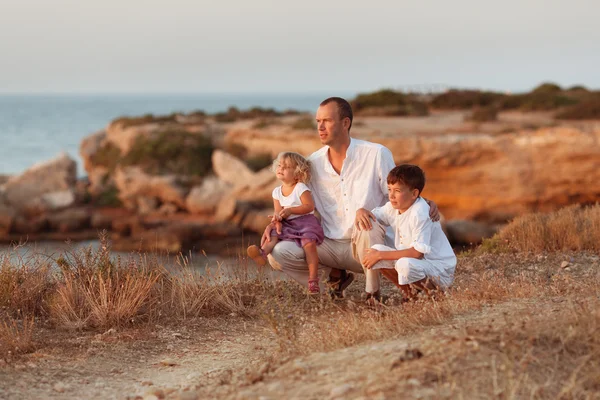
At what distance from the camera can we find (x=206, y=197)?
84.2 feet

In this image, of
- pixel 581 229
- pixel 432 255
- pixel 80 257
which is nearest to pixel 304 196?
pixel 432 255

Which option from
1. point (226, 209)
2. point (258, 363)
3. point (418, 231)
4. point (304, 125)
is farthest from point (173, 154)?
point (258, 363)

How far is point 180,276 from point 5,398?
241cm

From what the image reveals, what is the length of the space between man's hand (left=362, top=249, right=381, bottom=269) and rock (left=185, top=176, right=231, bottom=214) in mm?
20325

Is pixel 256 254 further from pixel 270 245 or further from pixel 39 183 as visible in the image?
pixel 39 183

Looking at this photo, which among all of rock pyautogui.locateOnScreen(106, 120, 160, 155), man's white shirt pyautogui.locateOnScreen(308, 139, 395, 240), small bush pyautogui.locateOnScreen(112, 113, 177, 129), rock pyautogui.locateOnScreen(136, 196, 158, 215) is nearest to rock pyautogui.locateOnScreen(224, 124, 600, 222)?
rock pyautogui.locateOnScreen(136, 196, 158, 215)

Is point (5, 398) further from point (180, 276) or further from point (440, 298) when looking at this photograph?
point (440, 298)

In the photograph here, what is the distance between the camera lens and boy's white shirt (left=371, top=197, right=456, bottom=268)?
17.1ft

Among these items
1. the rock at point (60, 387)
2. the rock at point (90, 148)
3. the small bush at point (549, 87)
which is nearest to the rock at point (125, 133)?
the rock at point (90, 148)

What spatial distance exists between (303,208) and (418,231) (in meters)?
1.07

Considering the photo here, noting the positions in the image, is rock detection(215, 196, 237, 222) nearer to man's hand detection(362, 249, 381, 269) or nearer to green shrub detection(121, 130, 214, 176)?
green shrub detection(121, 130, 214, 176)

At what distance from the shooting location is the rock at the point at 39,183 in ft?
86.6

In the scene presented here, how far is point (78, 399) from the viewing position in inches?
162

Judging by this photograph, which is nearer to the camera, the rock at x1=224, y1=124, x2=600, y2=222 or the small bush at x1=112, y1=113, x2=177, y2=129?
the rock at x1=224, y1=124, x2=600, y2=222
